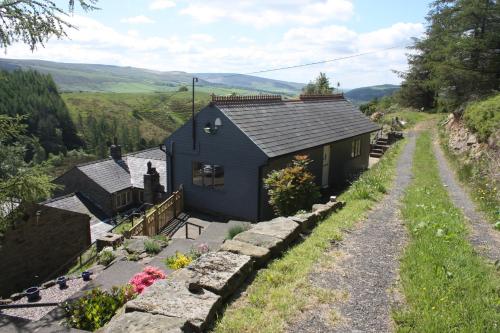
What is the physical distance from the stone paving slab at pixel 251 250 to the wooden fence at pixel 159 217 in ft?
31.1

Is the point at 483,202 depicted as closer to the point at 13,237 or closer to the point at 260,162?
the point at 260,162

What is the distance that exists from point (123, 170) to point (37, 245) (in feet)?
38.9

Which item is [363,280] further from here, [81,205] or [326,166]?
[81,205]

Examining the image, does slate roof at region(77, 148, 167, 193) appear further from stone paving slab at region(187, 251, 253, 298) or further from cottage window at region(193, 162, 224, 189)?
stone paving slab at region(187, 251, 253, 298)

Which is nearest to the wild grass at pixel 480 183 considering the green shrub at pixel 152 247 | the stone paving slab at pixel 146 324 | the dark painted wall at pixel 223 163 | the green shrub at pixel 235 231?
the green shrub at pixel 235 231

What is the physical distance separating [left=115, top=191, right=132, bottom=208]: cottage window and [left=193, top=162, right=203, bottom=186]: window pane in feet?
35.0

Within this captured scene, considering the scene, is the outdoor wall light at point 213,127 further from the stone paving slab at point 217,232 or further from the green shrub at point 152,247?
the green shrub at point 152,247

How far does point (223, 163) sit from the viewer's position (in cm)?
1823

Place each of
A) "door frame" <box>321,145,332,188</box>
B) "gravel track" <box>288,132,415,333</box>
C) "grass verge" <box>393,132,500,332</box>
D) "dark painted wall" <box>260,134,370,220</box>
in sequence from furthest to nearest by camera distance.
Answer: "door frame" <box>321,145,332,188</box>, "dark painted wall" <box>260,134,370,220</box>, "gravel track" <box>288,132,415,333</box>, "grass verge" <box>393,132,500,332</box>

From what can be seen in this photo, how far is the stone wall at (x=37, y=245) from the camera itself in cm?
1745

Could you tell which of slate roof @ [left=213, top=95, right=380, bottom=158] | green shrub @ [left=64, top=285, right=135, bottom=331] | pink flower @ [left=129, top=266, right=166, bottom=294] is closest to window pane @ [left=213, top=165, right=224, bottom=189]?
slate roof @ [left=213, top=95, right=380, bottom=158]

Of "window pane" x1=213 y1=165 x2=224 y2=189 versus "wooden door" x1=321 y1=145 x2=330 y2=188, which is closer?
"window pane" x1=213 y1=165 x2=224 y2=189

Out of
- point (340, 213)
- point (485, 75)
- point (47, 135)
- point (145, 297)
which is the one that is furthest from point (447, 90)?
point (47, 135)

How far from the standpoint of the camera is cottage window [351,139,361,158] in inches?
974
